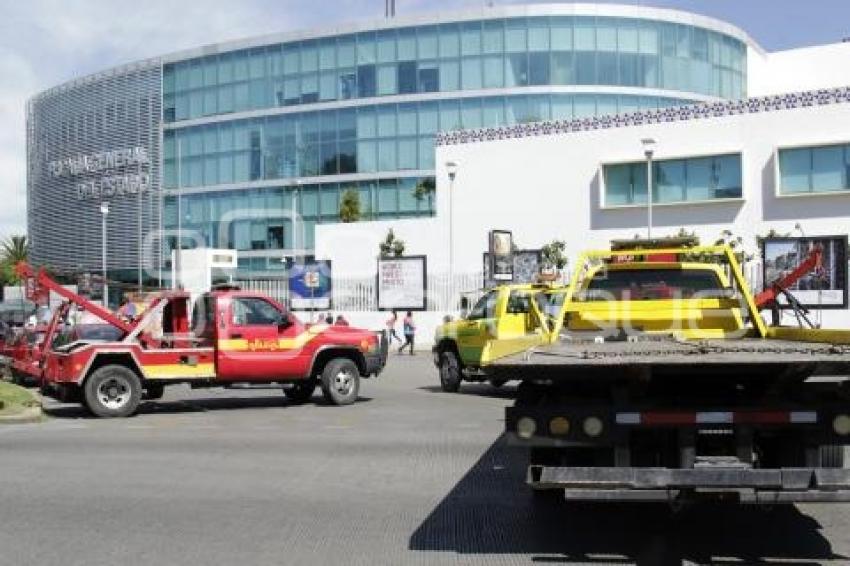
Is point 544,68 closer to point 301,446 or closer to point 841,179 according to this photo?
point 841,179

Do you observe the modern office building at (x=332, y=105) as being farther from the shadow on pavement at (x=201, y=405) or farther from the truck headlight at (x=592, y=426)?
the truck headlight at (x=592, y=426)

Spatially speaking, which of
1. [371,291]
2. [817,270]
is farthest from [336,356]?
[371,291]

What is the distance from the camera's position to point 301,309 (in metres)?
40.2

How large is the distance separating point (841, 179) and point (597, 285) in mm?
24797

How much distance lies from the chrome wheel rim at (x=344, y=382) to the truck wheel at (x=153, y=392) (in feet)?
10.1

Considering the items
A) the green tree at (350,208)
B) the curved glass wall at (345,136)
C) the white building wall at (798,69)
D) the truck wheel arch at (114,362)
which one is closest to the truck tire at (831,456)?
the truck wheel arch at (114,362)

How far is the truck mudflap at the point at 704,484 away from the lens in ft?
19.5

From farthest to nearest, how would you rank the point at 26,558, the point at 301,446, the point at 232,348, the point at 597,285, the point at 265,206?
the point at 265,206 < the point at 232,348 < the point at 301,446 < the point at 597,285 < the point at 26,558

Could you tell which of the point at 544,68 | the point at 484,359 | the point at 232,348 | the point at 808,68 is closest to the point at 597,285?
the point at 484,359

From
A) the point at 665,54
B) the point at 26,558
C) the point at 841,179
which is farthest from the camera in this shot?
the point at 665,54

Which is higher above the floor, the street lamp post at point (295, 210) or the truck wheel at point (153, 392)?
the street lamp post at point (295, 210)

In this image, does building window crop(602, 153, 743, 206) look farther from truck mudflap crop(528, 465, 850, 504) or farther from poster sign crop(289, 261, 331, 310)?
truck mudflap crop(528, 465, 850, 504)

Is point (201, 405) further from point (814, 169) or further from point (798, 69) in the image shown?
point (798, 69)

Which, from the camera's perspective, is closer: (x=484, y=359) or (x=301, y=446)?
(x=484, y=359)
